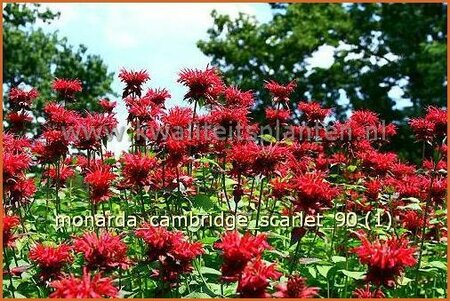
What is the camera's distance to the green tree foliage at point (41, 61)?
63.2ft

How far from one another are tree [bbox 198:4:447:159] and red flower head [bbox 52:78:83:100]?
991 cm

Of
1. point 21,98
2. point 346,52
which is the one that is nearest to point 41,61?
point 346,52

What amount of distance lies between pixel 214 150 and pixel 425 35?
488 inches

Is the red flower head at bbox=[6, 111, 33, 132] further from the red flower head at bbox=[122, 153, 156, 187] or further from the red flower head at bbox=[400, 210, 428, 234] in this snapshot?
Answer: the red flower head at bbox=[400, 210, 428, 234]

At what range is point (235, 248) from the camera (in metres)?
2.13

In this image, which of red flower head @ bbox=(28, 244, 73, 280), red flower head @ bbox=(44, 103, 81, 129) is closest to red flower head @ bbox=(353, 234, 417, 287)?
red flower head @ bbox=(28, 244, 73, 280)

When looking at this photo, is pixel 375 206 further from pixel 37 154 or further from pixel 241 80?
pixel 241 80

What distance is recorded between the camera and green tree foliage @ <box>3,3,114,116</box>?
1927cm

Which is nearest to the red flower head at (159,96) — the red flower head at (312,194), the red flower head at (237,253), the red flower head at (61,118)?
the red flower head at (61,118)

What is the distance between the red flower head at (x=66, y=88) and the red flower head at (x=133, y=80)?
51 cm

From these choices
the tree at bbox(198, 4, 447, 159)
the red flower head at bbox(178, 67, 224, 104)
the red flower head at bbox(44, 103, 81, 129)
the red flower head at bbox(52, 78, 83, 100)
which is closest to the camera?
the red flower head at bbox(178, 67, 224, 104)

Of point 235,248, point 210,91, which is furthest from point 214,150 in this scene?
point 235,248

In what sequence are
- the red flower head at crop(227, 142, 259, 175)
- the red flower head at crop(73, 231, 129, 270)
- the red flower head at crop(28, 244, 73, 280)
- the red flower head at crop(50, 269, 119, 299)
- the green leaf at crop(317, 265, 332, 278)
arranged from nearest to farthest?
the red flower head at crop(50, 269, 119, 299), the red flower head at crop(73, 231, 129, 270), the red flower head at crop(28, 244, 73, 280), the green leaf at crop(317, 265, 332, 278), the red flower head at crop(227, 142, 259, 175)

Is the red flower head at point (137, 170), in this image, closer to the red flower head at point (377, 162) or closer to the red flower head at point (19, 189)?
the red flower head at point (19, 189)
